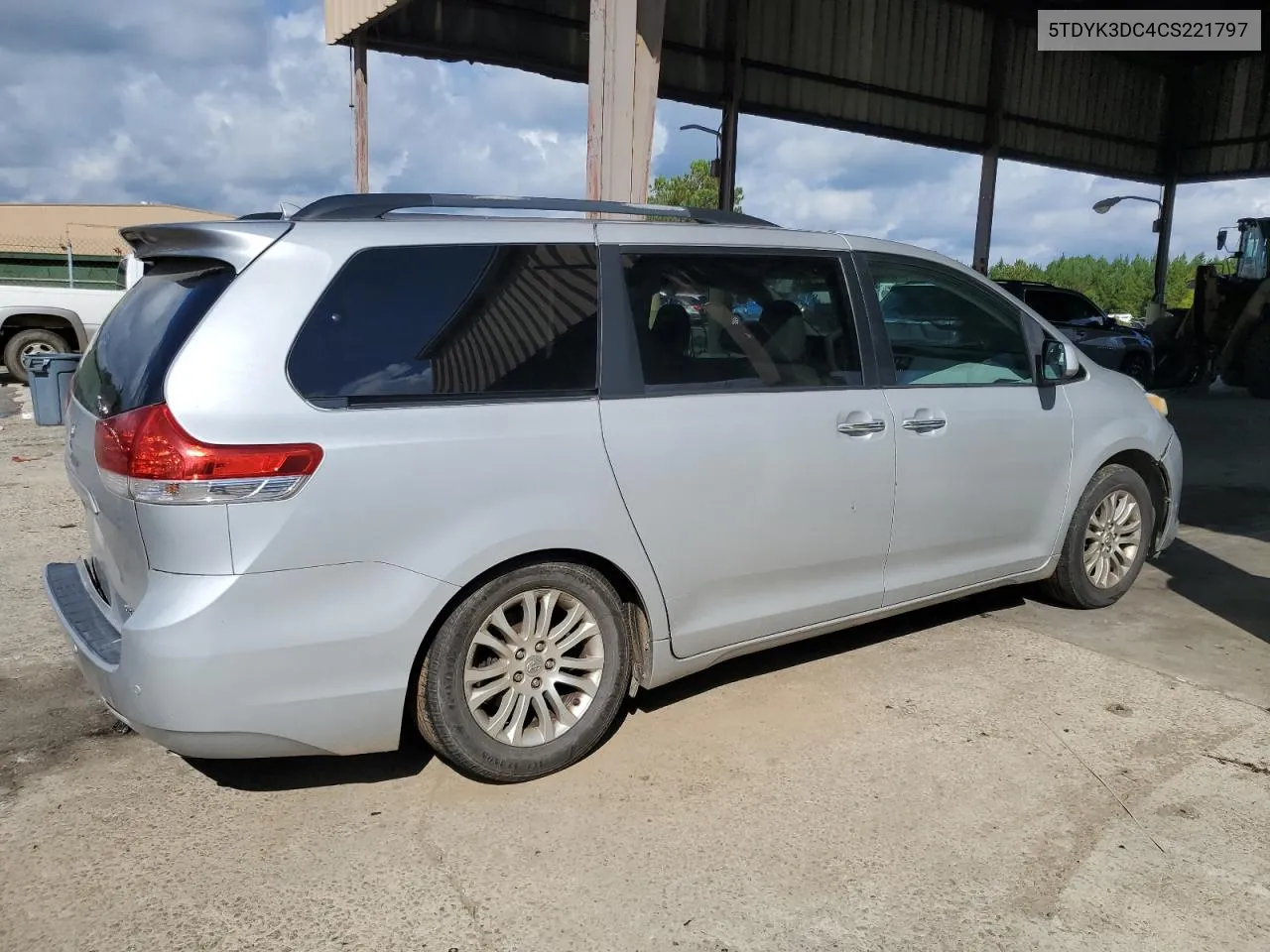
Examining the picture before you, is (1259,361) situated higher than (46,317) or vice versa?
(46,317)

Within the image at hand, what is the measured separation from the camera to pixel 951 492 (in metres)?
4.11

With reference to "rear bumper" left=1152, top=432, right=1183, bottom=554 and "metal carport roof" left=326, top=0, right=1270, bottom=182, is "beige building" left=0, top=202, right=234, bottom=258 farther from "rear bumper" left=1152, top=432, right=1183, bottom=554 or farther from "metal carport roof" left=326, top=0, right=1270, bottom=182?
"rear bumper" left=1152, top=432, right=1183, bottom=554

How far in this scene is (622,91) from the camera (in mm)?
6770

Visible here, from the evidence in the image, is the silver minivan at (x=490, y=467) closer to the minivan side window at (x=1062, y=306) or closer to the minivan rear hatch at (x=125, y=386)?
the minivan rear hatch at (x=125, y=386)

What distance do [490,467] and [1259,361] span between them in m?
16.1

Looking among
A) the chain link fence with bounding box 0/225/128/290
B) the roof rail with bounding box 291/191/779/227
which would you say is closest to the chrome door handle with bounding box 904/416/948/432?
the roof rail with bounding box 291/191/779/227

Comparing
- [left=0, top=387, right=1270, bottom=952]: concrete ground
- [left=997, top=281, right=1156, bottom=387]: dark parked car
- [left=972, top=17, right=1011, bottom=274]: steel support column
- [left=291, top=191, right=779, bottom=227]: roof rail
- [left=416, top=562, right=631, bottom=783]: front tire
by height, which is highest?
[left=972, top=17, right=1011, bottom=274]: steel support column

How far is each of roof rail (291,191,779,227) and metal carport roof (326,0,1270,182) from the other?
8183mm

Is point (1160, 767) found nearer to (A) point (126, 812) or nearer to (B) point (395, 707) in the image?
(B) point (395, 707)

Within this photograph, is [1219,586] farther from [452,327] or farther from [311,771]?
[311,771]

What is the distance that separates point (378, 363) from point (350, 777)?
1404 mm

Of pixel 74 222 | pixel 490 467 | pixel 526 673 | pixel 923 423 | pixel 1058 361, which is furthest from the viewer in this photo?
Answer: pixel 74 222

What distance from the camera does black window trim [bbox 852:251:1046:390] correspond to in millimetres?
3961

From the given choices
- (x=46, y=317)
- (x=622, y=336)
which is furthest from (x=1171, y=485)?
(x=46, y=317)
